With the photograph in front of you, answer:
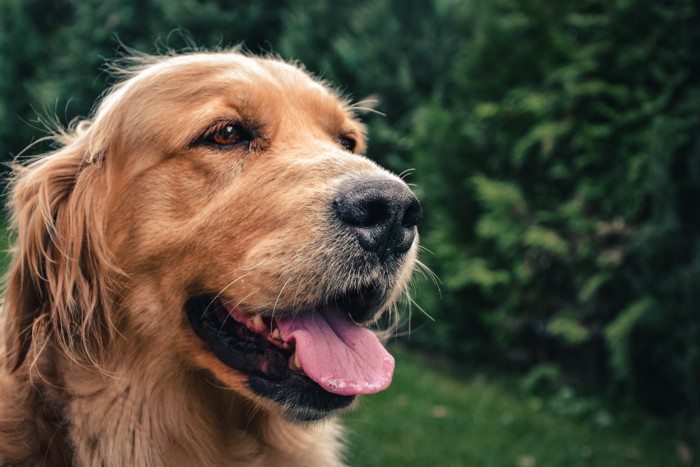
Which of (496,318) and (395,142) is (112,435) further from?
(395,142)

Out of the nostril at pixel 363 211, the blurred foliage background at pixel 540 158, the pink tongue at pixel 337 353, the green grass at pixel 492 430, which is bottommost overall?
the green grass at pixel 492 430

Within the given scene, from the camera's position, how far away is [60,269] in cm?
278

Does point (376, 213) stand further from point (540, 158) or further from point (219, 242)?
point (540, 158)

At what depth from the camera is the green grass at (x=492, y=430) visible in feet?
18.5

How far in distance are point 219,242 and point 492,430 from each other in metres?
4.21

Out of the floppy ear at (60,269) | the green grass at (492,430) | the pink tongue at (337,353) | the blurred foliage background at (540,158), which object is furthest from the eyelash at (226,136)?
the green grass at (492,430)

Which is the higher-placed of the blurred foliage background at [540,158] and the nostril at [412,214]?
the nostril at [412,214]

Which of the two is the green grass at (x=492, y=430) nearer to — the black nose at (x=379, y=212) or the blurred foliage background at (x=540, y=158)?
the blurred foliage background at (x=540, y=158)

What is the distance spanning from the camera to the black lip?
259 cm

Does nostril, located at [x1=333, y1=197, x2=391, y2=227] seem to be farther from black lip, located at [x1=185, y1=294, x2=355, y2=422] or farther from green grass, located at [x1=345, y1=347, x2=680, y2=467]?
green grass, located at [x1=345, y1=347, x2=680, y2=467]

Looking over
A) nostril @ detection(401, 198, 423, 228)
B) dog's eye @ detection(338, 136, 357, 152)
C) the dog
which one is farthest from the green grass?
nostril @ detection(401, 198, 423, 228)

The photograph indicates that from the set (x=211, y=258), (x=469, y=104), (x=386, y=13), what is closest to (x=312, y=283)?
(x=211, y=258)

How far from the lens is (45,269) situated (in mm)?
2781

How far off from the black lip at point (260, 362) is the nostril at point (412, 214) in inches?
25.9
